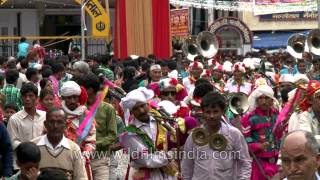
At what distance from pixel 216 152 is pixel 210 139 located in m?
0.14

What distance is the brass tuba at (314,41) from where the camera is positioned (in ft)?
76.1

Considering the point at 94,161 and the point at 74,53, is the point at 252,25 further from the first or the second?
the point at 94,161

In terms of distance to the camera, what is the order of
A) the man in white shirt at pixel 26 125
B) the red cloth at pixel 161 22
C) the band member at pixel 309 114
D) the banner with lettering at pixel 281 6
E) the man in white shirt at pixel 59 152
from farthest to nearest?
the banner with lettering at pixel 281 6
the red cloth at pixel 161 22
the man in white shirt at pixel 26 125
the band member at pixel 309 114
the man in white shirt at pixel 59 152

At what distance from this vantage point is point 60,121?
7.61 metres

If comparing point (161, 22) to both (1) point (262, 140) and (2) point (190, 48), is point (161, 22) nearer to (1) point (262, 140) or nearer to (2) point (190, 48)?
(2) point (190, 48)

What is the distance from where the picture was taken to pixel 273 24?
156ft

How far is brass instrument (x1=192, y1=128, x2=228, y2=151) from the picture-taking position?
7812 millimetres

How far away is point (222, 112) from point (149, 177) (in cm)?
105

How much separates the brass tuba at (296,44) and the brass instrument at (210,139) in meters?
18.4

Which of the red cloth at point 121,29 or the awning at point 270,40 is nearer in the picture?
the red cloth at point 121,29

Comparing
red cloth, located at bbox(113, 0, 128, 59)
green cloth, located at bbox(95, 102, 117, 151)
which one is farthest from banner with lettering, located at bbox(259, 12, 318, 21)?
green cloth, located at bbox(95, 102, 117, 151)

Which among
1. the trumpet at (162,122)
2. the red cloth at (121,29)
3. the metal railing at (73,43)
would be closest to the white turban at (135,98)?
the trumpet at (162,122)

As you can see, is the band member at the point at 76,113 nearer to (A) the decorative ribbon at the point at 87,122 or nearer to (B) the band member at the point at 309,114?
(A) the decorative ribbon at the point at 87,122

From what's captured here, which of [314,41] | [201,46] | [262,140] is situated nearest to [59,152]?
[262,140]
